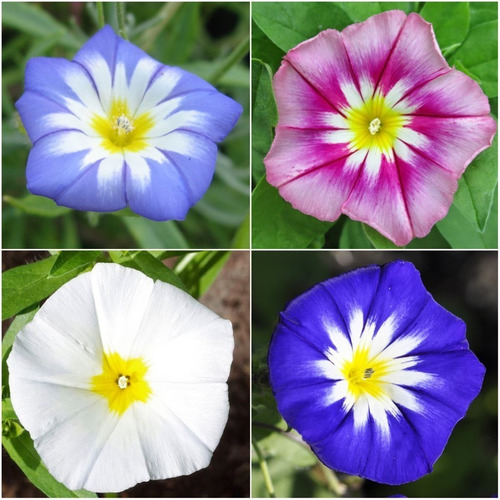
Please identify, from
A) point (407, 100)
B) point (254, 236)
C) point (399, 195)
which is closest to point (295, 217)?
point (254, 236)

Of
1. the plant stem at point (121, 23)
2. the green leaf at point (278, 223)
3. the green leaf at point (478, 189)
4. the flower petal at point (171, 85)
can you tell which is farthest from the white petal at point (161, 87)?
the green leaf at point (478, 189)

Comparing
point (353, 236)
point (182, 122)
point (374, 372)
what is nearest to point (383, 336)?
point (374, 372)

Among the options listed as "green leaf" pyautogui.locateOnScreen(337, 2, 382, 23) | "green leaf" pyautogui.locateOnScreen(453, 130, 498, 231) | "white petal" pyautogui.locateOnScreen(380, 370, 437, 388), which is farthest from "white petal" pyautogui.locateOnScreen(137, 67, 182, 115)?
"white petal" pyautogui.locateOnScreen(380, 370, 437, 388)

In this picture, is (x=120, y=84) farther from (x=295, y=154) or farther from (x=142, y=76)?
(x=295, y=154)

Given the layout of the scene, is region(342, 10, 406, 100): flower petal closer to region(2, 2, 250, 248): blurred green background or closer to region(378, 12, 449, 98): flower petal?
region(378, 12, 449, 98): flower petal

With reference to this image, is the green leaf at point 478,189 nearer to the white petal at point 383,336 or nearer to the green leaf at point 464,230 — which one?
the green leaf at point 464,230

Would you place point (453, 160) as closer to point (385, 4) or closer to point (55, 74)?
point (385, 4)
